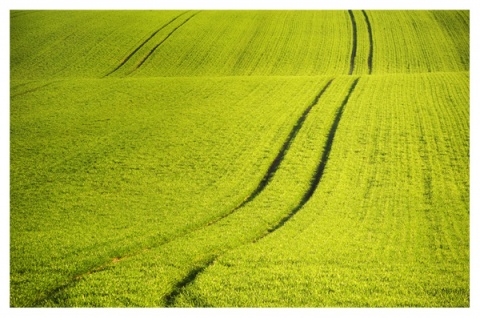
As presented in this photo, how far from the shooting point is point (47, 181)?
1831 centimetres

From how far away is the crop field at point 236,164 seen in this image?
464 inches

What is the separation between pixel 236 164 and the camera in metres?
20.0

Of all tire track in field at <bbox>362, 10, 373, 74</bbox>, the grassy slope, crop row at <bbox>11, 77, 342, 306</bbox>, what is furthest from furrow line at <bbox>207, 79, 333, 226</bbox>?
tire track in field at <bbox>362, 10, 373, 74</bbox>

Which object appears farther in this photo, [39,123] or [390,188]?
[39,123]

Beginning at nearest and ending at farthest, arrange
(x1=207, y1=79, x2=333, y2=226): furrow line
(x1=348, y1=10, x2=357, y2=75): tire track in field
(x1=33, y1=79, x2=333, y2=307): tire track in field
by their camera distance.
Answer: (x1=33, y1=79, x2=333, y2=307): tire track in field → (x1=207, y1=79, x2=333, y2=226): furrow line → (x1=348, y1=10, x2=357, y2=75): tire track in field

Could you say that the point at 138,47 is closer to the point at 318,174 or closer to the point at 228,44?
the point at 228,44

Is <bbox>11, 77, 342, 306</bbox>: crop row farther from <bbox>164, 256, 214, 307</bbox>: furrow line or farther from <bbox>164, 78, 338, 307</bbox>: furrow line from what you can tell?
<bbox>164, 256, 214, 307</bbox>: furrow line

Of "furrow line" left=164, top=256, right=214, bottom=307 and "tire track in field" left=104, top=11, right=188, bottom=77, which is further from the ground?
"tire track in field" left=104, top=11, right=188, bottom=77

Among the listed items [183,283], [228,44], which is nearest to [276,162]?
[183,283]

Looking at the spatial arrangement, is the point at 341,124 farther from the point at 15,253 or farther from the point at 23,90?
the point at 23,90

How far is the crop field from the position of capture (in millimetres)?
11789

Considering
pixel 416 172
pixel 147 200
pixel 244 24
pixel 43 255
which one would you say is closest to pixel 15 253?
pixel 43 255

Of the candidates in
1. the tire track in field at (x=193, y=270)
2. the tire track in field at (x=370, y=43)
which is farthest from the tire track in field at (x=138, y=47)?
the tire track in field at (x=370, y=43)

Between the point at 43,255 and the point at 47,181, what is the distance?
6287 mm
